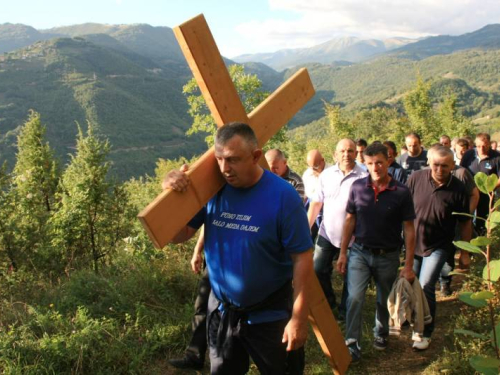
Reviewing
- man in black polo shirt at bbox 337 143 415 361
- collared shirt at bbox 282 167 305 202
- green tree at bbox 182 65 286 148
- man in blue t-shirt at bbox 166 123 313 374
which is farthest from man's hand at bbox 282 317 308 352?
→ green tree at bbox 182 65 286 148

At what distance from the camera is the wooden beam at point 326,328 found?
8.05ft

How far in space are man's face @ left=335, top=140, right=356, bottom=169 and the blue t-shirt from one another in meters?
2.15

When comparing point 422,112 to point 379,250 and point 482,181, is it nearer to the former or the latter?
point 379,250

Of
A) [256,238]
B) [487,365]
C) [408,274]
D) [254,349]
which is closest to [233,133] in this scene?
[256,238]

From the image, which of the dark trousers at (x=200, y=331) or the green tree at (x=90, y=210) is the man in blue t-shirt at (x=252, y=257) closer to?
the dark trousers at (x=200, y=331)

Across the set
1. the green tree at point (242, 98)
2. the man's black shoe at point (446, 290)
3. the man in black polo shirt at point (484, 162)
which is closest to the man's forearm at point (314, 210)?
the man's black shoe at point (446, 290)

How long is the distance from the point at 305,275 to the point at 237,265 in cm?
35

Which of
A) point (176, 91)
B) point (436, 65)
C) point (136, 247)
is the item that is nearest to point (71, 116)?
point (176, 91)

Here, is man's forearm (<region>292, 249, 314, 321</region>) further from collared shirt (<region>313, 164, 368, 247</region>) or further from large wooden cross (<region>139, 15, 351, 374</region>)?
collared shirt (<region>313, 164, 368, 247</region>)

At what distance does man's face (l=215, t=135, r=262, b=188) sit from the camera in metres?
1.81

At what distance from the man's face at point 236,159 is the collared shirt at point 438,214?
2369mm

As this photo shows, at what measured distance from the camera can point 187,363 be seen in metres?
3.04

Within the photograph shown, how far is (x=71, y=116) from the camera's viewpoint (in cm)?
9350

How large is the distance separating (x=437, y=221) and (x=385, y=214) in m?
0.58
